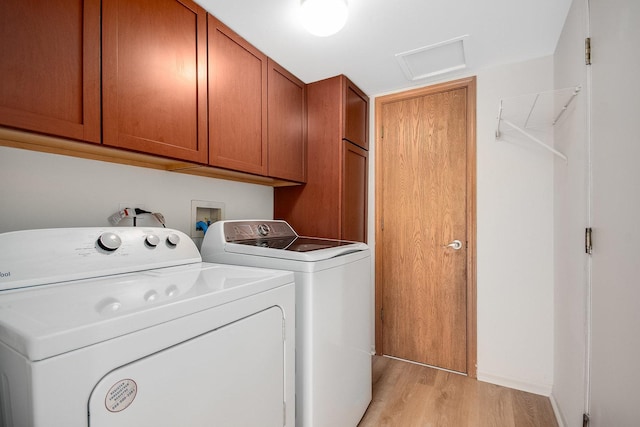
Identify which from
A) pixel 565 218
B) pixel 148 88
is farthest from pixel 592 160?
pixel 148 88

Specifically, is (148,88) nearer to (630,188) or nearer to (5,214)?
(5,214)

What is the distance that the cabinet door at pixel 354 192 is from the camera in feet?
7.03

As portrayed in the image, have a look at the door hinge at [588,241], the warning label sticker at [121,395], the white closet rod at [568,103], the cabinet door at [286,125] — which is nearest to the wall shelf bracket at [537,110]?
the white closet rod at [568,103]

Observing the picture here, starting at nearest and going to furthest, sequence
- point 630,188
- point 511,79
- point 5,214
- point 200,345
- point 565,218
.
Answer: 1. point 200,345
2. point 630,188
3. point 5,214
4. point 565,218
5. point 511,79

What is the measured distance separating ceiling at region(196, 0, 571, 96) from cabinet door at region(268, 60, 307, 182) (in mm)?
107

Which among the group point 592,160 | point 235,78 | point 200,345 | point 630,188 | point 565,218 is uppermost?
point 235,78

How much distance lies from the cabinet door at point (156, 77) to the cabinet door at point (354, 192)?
1.04 m

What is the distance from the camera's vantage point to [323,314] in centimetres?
130

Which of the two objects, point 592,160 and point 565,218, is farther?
point 565,218

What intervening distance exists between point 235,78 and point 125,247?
1.06 metres

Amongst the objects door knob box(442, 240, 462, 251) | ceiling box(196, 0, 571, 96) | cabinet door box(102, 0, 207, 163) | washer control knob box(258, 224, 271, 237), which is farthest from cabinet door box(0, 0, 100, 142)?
door knob box(442, 240, 462, 251)

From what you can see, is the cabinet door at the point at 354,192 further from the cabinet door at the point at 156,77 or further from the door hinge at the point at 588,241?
the door hinge at the point at 588,241

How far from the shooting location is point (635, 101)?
34.4 inches

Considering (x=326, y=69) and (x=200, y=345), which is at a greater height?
(x=326, y=69)
